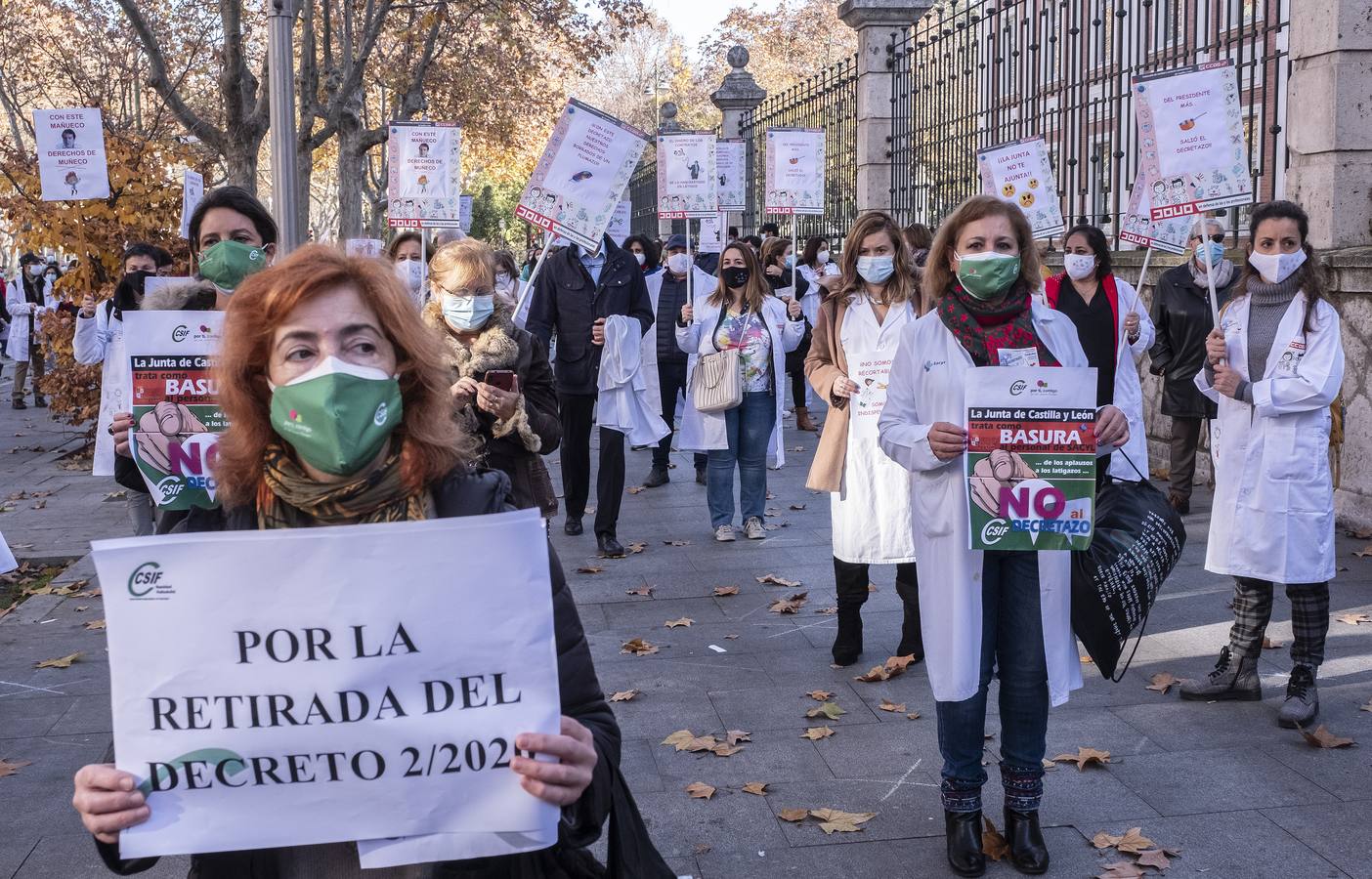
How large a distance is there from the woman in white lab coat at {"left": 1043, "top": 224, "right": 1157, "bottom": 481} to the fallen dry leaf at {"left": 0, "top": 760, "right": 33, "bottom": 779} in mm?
5656

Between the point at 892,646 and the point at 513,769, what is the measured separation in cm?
522

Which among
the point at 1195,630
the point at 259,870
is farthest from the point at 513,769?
the point at 1195,630

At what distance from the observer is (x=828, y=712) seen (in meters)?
6.02

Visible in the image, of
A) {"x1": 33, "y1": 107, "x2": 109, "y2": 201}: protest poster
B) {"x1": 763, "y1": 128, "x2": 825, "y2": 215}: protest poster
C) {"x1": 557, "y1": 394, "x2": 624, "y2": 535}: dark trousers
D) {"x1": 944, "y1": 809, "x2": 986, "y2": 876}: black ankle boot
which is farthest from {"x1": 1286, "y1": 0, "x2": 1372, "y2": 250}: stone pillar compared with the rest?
{"x1": 33, "y1": 107, "x2": 109, "y2": 201}: protest poster

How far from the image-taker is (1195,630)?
23.9ft

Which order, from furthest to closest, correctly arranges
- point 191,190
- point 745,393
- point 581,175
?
point 191,190 < point 745,393 < point 581,175

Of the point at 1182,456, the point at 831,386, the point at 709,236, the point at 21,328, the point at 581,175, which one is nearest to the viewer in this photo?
the point at 831,386

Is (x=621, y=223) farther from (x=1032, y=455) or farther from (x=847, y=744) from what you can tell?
(x=1032, y=455)

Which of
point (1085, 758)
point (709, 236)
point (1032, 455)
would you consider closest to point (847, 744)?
point (1085, 758)

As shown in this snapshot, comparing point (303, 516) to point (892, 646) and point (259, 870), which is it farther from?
point (892, 646)

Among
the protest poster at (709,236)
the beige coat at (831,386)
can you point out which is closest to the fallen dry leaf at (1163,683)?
the beige coat at (831,386)

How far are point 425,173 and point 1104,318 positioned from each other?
6017 millimetres

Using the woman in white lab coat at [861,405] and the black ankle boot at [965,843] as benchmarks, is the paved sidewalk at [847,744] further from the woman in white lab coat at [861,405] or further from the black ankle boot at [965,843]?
the woman in white lab coat at [861,405]

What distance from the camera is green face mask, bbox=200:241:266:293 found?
4.82 meters
